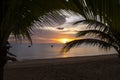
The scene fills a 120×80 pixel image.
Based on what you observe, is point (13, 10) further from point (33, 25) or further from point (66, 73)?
point (66, 73)

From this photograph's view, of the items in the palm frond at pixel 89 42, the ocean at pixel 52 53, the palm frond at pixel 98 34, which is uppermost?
the palm frond at pixel 98 34

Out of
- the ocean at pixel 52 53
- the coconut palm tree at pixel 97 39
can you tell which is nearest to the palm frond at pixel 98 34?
the coconut palm tree at pixel 97 39

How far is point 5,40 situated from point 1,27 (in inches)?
9.3

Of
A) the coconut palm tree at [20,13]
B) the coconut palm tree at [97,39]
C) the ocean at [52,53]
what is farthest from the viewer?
the ocean at [52,53]

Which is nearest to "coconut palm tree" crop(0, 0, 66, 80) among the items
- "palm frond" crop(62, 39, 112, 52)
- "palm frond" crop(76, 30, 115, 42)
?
"palm frond" crop(62, 39, 112, 52)

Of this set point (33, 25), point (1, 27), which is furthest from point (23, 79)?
point (1, 27)

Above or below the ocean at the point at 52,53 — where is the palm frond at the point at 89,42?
above

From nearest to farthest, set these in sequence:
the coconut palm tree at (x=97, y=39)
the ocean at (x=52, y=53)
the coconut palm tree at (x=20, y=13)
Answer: the coconut palm tree at (x=20, y=13) < the coconut palm tree at (x=97, y=39) < the ocean at (x=52, y=53)

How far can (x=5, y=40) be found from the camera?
101 inches

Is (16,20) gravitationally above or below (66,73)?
above

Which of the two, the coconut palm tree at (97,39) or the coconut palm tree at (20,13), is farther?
the coconut palm tree at (97,39)

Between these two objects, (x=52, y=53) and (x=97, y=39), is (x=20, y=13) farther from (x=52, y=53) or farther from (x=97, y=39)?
(x=52, y=53)

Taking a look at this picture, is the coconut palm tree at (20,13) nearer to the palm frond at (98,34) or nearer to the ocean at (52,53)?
the ocean at (52,53)

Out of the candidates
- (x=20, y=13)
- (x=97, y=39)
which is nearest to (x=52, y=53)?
(x=97, y=39)
